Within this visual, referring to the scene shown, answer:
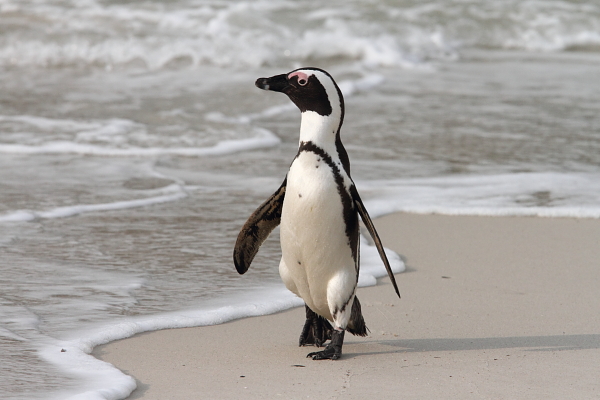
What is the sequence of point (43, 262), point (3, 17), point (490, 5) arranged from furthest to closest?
point (490, 5)
point (3, 17)
point (43, 262)

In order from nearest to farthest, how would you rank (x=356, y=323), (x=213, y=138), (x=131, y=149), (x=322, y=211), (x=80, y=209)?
(x=322, y=211) → (x=356, y=323) → (x=80, y=209) → (x=131, y=149) → (x=213, y=138)

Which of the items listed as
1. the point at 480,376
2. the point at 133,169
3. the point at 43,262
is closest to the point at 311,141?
the point at 480,376

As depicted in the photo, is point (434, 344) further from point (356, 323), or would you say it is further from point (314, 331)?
point (314, 331)

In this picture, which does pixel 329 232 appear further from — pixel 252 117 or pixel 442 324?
pixel 252 117

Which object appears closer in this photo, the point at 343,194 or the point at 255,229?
the point at 343,194

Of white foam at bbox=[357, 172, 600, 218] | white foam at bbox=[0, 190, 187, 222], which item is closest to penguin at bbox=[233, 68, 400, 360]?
white foam at bbox=[357, 172, 600, 218]

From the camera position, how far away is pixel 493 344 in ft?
10.9

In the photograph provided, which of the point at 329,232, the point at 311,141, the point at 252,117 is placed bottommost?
the point at 252,117

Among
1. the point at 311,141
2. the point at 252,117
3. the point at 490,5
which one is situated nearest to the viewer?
the point at 311,141

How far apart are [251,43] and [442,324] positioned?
37.3ft

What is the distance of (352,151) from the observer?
7539mm

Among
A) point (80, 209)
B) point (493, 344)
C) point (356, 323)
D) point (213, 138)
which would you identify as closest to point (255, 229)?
point (356, 323)

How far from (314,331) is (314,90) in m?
0.93

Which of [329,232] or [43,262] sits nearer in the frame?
[329,232]
